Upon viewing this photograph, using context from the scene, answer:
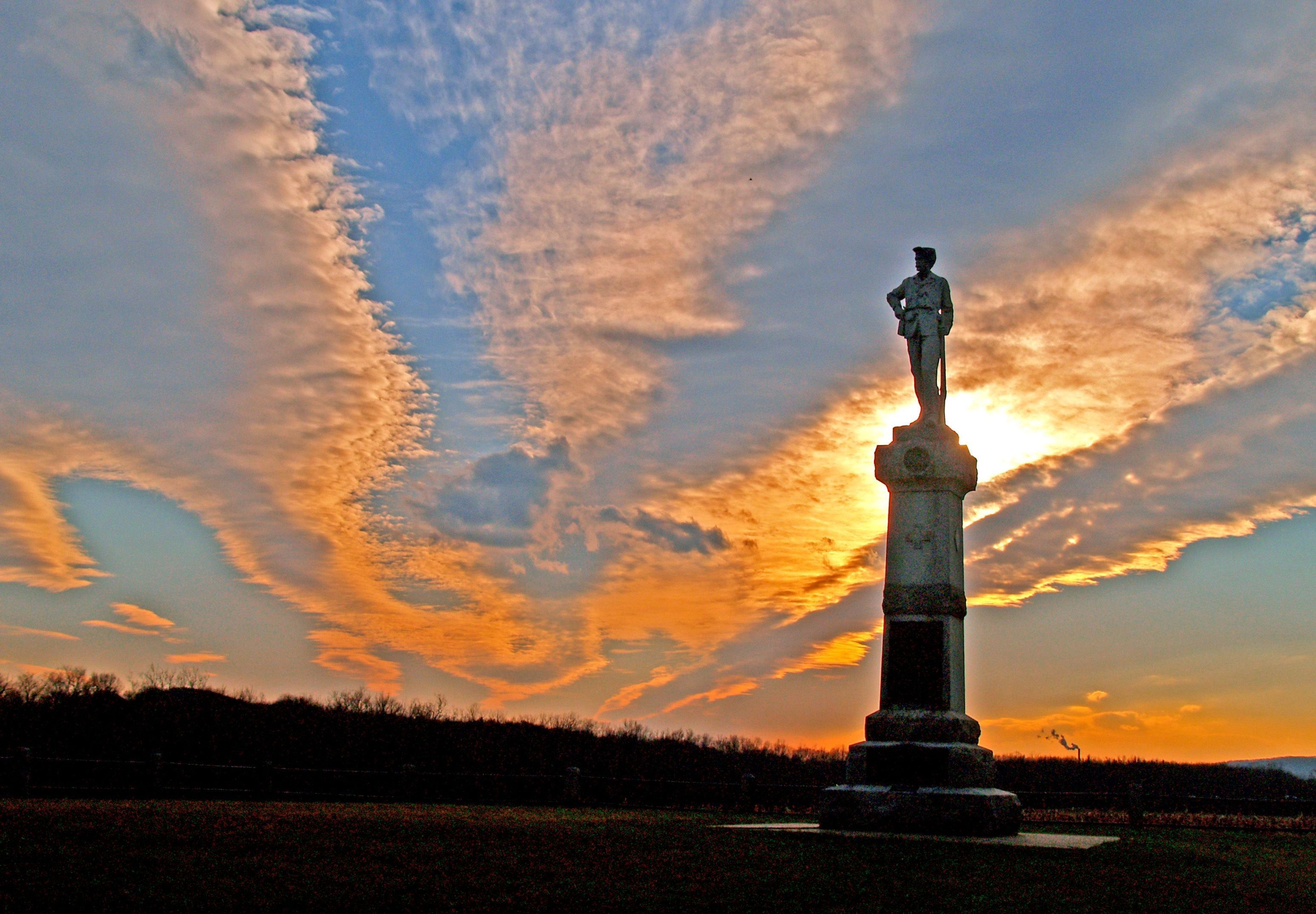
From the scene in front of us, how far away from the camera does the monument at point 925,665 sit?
13.8 m

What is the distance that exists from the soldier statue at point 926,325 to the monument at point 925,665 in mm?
26

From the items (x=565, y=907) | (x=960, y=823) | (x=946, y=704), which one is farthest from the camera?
(x=946, y=704)

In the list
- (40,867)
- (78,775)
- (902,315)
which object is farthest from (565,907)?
(78,775)

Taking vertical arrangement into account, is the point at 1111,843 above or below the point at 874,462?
below

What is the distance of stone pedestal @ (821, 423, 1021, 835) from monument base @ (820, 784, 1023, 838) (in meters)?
0.01

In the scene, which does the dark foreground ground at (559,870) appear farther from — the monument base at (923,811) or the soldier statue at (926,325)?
the soldier statue at (926,325)

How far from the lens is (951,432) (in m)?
15.8

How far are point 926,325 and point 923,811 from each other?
23.0 feet

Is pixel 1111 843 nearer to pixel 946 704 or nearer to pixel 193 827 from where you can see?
pixel 946 704

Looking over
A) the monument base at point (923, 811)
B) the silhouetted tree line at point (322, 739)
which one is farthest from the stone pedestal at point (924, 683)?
the silhouetted tree line at point (322, 739)

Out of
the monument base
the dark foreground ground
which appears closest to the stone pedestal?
the monument base

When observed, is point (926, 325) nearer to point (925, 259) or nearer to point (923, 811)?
point (925, 259)

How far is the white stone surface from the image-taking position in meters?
12.6

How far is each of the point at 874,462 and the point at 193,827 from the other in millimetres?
9881
